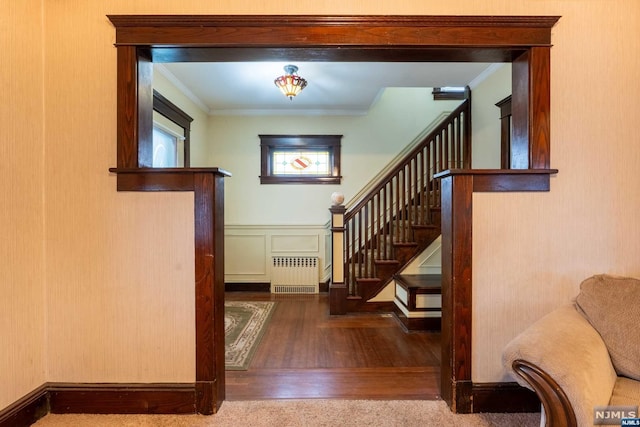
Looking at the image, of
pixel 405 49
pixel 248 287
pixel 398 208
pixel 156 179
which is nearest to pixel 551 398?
pixel 405 49

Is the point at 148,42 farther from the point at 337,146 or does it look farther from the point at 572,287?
the point at 337,146

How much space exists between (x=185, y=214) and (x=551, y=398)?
1785 mm

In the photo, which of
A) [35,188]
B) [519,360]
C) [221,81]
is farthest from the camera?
[221,81]

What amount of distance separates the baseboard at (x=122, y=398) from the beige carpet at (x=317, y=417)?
3 cm

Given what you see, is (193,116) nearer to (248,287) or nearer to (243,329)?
(248,287)

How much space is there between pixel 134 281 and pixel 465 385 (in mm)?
1903

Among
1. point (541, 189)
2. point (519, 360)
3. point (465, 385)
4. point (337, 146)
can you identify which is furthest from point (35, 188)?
point (337, 146)

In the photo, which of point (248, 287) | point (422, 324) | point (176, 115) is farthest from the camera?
point (248, 287)

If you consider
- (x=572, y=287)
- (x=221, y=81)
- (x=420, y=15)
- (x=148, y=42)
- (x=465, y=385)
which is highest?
(x=221, y=81)

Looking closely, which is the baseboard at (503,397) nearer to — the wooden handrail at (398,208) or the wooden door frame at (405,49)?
the wooden door frame at (405,49)

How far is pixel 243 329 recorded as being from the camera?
314cm

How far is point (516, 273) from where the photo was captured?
5.91ft

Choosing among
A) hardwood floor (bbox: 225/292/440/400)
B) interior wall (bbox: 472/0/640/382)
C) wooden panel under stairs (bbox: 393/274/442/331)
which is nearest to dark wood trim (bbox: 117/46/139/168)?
hardwood floor (bbox: 225/292/440/400)

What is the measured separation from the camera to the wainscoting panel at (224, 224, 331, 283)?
473 centimetres
